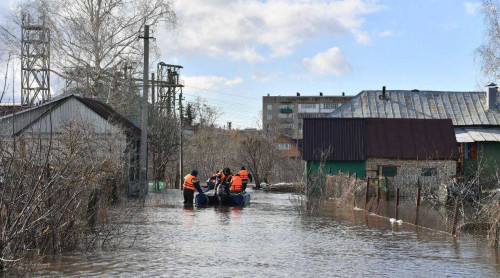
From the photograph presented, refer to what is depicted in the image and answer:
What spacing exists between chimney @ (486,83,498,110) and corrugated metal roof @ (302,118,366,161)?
12.2 meters

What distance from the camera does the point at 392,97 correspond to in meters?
53.2

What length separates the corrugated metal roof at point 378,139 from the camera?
42.9 meters

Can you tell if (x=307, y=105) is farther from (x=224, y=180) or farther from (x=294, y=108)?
(x=224, y=180)

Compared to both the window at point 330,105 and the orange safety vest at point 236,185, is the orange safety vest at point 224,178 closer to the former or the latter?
the orange safety vest at point 236,185

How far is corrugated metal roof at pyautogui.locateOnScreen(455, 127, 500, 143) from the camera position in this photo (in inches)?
1831

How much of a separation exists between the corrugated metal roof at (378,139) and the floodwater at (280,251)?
18.1m

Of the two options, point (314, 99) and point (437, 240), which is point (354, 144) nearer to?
point (437, 240)

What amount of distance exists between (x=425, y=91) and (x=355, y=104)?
5.93 metres

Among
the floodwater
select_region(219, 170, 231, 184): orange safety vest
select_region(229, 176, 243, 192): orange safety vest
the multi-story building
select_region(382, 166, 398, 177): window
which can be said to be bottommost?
the floodwater

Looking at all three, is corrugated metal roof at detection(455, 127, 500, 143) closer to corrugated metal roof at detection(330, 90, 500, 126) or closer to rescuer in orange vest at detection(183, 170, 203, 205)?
corrugated metal roof at detection(330, 90, 500, 126)

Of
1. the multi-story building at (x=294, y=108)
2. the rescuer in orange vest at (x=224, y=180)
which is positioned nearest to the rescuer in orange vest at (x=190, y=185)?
the rescuer in orange vest at (x=224, y=180)

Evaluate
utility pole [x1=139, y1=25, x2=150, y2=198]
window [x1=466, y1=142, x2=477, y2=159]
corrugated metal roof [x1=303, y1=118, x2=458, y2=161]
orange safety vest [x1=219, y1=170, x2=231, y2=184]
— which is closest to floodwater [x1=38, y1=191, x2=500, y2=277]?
orange safety vest [x1=219, y1=170, x2=231, y2=184]

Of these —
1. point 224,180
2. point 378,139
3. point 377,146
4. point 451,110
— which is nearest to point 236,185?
point 224,180

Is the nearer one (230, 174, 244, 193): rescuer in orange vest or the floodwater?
the floodwater
